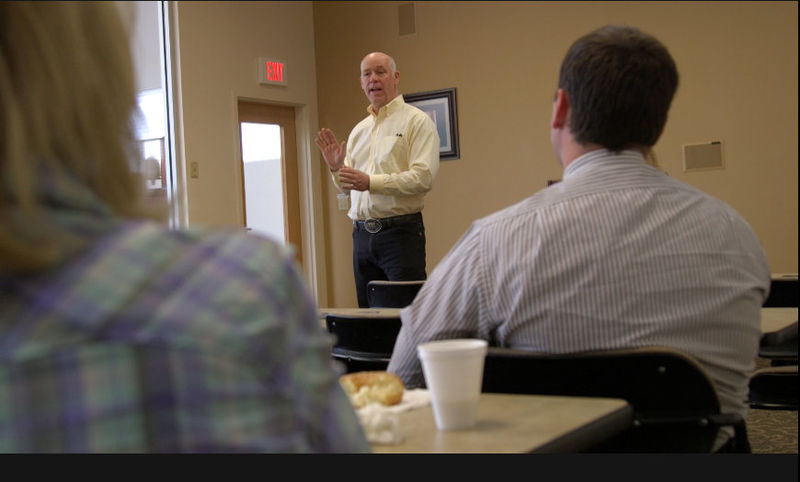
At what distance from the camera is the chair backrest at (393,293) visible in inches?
118

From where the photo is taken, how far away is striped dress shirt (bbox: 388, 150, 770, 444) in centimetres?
146

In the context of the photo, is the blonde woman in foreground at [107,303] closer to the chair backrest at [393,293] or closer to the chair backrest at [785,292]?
the chair backrest at [393,293]

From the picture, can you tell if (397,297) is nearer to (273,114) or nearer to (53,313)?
(53,313)

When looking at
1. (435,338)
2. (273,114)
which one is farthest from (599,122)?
(273,114)

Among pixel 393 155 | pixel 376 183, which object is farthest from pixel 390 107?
pixel 376 183

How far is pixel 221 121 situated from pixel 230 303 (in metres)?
6.66

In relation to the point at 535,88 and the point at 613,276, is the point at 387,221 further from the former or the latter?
the point at 535,88

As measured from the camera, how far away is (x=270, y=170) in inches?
297

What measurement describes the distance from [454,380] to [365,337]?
4.36ft

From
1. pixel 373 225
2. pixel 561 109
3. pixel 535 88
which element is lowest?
pixel 373 225

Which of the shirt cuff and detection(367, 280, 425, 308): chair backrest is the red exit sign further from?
detection(367, 280, 425, 308): chair backrest

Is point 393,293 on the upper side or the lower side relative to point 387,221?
lower

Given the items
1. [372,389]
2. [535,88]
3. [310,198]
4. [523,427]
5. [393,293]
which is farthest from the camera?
[310,198]

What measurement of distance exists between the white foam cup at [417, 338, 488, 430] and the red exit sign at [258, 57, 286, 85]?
656 cm
